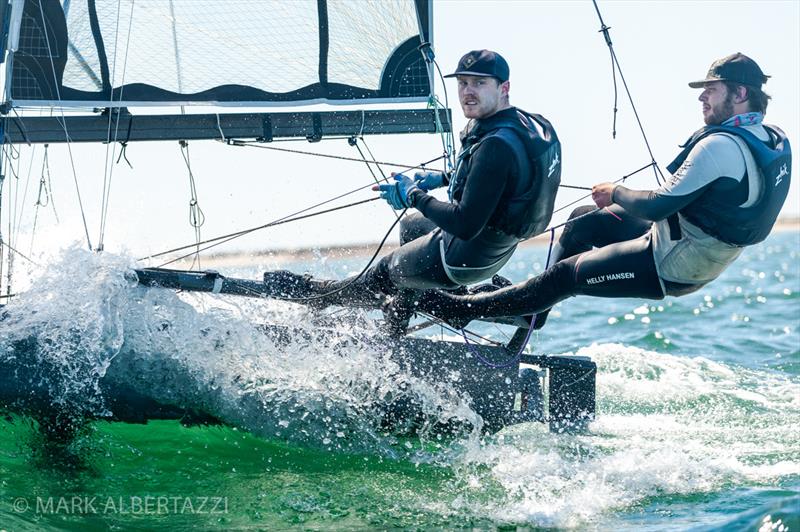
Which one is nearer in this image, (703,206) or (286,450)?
(703,206)

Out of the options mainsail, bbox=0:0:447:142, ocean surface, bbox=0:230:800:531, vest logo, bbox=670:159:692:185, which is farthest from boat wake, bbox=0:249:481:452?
vest logo, bbox=670:159:692:185

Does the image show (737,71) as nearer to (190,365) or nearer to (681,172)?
(681,172)

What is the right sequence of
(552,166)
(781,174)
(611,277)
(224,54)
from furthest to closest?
1. (224,54)
2. (611,277)
3. (552,166)
4. (781,174)

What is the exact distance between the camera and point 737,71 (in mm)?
4809

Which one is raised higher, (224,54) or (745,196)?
(224,54)

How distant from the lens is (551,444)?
5723mm

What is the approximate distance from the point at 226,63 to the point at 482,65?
85.6 inches

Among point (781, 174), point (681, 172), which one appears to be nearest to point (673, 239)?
point (681, 172)

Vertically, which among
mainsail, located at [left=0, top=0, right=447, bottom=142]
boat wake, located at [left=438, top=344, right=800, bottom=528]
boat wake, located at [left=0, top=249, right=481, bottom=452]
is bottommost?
boat wake, located at [left=438, top=344, right=800, bottom=528]

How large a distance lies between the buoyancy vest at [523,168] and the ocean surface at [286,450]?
120 cm

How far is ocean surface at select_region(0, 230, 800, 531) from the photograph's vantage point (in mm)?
4633

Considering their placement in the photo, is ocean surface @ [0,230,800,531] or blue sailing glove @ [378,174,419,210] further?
blue sailing glove @ [378,174,419,210]

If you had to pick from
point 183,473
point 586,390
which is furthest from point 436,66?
point 183,473

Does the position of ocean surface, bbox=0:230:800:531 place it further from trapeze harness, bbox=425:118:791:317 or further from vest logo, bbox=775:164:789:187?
vest logo, bbox=775:164:789:187
